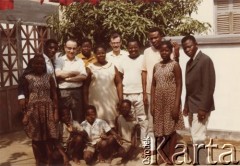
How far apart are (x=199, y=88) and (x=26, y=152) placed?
296cm

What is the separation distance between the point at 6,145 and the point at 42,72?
215 centimetres

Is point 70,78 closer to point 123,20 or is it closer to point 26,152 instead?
point 26,152

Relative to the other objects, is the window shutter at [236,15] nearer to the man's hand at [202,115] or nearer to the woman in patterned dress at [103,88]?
the woman in patterned dress at [103,88]

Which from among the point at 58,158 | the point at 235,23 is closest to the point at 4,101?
the point at 58,158

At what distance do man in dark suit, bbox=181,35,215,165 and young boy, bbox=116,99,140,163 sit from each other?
975 millimetres

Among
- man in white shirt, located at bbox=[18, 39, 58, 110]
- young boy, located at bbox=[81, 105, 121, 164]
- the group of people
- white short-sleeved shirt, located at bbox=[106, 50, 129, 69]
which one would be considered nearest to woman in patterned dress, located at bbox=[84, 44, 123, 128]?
the group of people

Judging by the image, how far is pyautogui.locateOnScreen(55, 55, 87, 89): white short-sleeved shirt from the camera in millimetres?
5262

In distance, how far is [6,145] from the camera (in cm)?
649

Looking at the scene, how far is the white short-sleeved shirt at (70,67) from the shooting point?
5.26m

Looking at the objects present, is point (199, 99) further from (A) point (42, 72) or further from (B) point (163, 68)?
(A) point (42, 72)

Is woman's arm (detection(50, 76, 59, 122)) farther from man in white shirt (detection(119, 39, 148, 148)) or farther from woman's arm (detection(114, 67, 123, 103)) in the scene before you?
man in white shirt (detection(119, 39, 148, 148))

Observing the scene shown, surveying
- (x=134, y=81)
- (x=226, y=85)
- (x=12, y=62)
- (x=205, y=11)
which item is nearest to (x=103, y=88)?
(x=134, y=81)

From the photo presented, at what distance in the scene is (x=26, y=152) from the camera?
19.7ft

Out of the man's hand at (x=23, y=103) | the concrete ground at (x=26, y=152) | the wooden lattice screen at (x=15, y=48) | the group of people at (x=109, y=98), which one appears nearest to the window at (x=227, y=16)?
the concrete ground at (x=26, y=152)
